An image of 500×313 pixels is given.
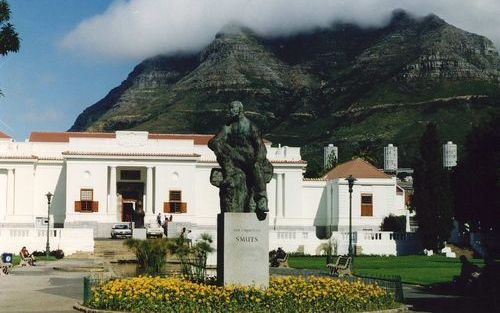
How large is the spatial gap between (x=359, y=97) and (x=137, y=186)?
9989cm

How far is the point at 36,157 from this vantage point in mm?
64688

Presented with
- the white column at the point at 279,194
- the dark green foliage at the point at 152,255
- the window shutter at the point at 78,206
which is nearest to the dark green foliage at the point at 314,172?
the white column at the point at 279,194

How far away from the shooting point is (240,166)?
17.7 metres

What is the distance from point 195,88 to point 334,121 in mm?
42025

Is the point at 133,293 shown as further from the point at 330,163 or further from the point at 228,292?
the point at 330,163

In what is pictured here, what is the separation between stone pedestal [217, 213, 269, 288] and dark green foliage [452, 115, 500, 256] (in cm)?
2650

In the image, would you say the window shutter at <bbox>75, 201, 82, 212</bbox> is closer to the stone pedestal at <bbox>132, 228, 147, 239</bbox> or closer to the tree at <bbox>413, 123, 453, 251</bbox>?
the stone pedestal at <bbox>132, 228, 147, 239</bbox>

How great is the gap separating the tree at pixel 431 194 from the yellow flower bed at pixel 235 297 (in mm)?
35792

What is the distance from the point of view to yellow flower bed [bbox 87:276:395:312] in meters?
16.2

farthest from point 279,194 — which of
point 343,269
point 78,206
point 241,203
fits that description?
point 241,203

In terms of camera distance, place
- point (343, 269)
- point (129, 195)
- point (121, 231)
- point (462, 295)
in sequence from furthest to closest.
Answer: point (129, 195), point (121, 231), point (343, 269), point (462, 295)

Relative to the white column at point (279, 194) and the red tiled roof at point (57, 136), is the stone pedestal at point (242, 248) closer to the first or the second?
the red tiled roof at point (57, 136)

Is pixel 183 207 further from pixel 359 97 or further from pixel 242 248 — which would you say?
pixel 359 97

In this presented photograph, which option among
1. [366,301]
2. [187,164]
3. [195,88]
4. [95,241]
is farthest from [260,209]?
[195,88]
